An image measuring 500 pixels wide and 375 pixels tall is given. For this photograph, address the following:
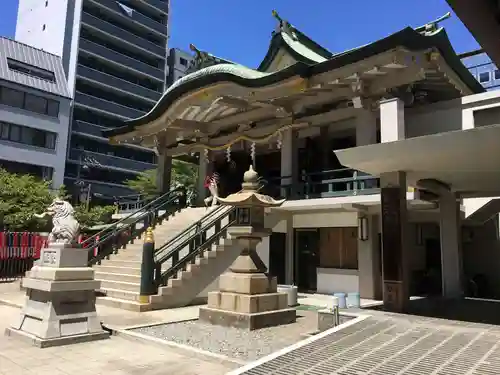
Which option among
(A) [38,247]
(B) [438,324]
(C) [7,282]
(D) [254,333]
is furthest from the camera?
(A) [38,247]

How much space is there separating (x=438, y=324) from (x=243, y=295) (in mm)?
3877

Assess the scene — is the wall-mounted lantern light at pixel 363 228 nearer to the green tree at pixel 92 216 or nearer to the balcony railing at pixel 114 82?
the green tree at pixel 92 216

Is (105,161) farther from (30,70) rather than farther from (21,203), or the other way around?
(21,203)

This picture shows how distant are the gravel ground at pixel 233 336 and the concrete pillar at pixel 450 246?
14.6 feet

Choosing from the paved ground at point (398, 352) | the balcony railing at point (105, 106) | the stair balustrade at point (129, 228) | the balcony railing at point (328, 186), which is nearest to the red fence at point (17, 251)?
the stair balustrade at point (129, 228)

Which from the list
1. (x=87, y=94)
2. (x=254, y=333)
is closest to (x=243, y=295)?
(x=254, y=333)

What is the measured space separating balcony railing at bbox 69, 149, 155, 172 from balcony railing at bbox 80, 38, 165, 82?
36.5 feet

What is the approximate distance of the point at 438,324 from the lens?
7.25 m

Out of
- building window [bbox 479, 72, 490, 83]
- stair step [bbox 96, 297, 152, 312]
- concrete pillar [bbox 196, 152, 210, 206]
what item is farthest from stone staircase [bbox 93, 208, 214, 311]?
building window [bbox 479, 72, 490, 83]

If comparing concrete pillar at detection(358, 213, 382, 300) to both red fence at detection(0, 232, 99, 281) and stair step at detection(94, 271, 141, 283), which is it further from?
red fence at detection(0, 232, 99, 281)

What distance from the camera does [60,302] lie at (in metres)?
7.43

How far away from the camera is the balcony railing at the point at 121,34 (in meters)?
45.6

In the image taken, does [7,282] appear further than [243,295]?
Yes

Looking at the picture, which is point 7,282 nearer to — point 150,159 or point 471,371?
point 471,371
